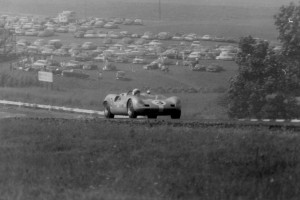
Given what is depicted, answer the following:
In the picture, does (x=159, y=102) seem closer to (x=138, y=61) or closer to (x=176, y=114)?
(x=176, y=114)

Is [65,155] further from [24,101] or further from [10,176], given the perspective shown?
[24,101]

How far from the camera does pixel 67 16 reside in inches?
1626

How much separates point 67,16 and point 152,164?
3102 cm

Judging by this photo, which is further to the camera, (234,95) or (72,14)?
(72,14)

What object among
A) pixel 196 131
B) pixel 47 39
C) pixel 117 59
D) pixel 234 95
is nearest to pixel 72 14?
pixel 47 39

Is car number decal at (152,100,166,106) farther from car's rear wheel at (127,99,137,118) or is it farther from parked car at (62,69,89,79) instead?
parked car at (62,69,89,79)

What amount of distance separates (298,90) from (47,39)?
14.5 meters

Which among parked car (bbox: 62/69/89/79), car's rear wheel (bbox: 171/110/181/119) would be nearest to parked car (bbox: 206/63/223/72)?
parked car (bbox: 62/69/89/79)

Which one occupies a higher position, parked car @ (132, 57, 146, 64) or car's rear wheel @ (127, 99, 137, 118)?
car's rear wheel @ (127, 99, 137, 118)

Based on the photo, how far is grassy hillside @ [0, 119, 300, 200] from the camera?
31.2ft

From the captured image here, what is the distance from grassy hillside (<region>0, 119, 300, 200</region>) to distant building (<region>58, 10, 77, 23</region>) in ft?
86.6

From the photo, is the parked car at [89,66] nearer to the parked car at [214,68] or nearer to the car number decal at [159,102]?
the parked car at [214,68]

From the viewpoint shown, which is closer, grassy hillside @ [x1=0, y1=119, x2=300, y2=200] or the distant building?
grassy hillside @ [x1=0, y1=119, x2=300, y2=200]

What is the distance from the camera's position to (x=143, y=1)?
38.9m
